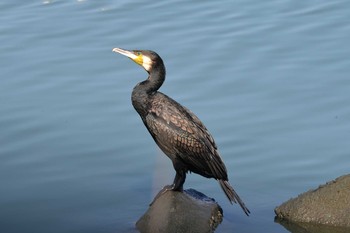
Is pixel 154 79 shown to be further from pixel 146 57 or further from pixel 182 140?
pixel 182 140

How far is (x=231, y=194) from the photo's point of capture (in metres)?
8.80

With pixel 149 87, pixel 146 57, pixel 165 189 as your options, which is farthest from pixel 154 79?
pixel 165 189

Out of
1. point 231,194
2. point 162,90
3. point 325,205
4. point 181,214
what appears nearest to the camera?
point 181,214

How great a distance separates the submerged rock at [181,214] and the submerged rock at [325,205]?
0.60 m

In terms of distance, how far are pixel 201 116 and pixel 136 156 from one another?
3.35 ft

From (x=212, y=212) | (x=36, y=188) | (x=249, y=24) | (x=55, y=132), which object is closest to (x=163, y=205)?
(x=212, y=212)

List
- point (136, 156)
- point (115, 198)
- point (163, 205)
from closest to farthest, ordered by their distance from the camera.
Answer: point (163, 205), point (115, 198), point (136, 156)

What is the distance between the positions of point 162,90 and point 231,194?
283 centimetres

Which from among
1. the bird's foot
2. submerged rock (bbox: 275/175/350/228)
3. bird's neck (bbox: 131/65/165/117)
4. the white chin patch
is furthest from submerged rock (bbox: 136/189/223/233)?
the white chin patch

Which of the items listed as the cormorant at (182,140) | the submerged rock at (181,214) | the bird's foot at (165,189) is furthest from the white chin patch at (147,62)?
the submerged rock at (181,214)

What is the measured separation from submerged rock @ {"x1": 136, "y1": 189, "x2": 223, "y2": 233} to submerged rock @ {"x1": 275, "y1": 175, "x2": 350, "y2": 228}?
1.98ft

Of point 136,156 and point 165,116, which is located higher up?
point 165,116

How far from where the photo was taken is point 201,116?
35.6 ft

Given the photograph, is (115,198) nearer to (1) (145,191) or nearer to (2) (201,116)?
(1) (145,191)
